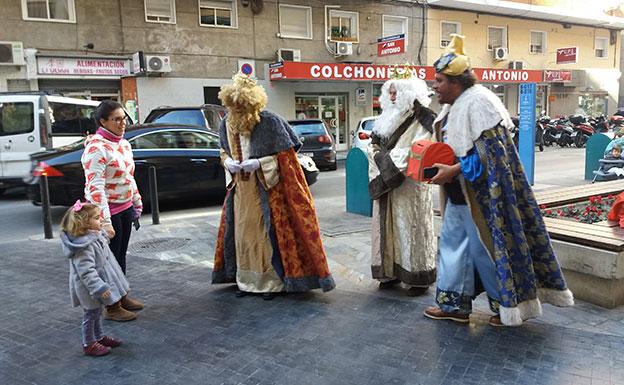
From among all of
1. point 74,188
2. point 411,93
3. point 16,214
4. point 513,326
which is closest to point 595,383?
point 513,326

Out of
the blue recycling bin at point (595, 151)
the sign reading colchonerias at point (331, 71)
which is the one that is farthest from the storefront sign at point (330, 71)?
the blue recycling bin at point (595, 151)

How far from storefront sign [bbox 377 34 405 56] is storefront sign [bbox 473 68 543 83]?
12.7 ft

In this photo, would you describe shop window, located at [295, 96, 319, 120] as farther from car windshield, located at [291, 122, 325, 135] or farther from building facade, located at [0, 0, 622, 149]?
car windshield, located at [291, 122, 325, 135]

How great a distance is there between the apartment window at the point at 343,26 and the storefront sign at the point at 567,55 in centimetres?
1192

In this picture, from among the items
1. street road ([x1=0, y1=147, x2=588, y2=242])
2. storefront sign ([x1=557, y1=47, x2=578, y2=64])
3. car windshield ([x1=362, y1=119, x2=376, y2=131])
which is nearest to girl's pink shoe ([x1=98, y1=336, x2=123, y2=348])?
street road ([x1=0, y1=147, x2=588, y2=242])

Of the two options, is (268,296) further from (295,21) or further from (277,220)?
(295,21)

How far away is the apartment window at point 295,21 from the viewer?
19672mm

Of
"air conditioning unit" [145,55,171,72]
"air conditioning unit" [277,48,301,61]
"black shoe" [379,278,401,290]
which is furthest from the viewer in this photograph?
"air conditioning unit" [277,48,301,61]

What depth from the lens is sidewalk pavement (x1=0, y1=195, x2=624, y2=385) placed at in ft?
10.2

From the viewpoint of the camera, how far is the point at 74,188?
8.02m

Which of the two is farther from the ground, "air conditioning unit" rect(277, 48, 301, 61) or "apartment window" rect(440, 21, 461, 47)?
"apartment window" rect(440, 21, 461, 47)

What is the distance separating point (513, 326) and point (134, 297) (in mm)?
3058

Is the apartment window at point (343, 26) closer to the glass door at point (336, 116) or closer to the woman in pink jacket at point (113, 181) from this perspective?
the glass door at point (336, 116)

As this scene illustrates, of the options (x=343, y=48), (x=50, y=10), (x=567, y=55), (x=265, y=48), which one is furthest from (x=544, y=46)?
(x=50, y=10)
